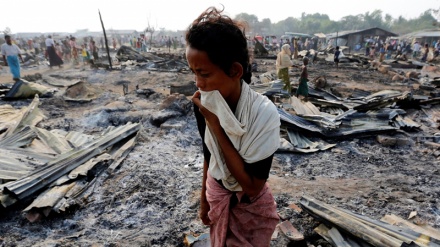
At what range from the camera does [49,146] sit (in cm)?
443

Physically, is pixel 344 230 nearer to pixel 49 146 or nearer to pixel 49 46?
pixel 49 146

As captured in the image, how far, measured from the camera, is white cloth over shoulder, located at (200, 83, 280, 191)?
3.54 feet

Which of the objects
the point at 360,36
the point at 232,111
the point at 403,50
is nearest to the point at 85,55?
the point at 232,111

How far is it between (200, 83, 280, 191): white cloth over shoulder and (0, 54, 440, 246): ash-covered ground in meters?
1.81

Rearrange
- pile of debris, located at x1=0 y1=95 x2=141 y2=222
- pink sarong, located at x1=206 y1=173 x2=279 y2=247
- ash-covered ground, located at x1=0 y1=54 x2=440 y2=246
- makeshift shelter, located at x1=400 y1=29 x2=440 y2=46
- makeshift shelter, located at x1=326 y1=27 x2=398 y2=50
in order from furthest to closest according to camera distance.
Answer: makeshift shelter, located at x1=326 y1=27 x2=398 y2=50
makeshift shelter, located at x1=400 y1=29 x2=440 y2=46
pile of debris, located at x1=0 y1=95 x2=141 y2=222
ash-covered ground, located at x1=0 y1=54 x2=440 y2=246
pink sarong, located at x1=206 y1=173 x2=279 y2=247

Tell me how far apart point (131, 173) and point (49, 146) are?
1.72 meters

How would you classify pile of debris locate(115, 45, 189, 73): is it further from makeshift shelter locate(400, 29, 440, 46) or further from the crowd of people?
makeshift shelter locate(400, 29, 440, 46)

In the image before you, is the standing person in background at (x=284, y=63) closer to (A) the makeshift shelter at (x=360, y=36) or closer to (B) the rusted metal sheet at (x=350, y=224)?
(B) the rusted metal sheet at (x=350, y=224)

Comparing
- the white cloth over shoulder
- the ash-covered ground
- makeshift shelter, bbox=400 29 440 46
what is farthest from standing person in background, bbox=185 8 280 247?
makeshift shelter, bbox=400 29 440 46

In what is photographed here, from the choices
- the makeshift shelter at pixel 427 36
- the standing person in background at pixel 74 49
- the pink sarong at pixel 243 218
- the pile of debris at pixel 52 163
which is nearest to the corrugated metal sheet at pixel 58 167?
the pile of debris at pixel 52 163

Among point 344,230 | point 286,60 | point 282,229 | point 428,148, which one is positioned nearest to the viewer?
point 344,230

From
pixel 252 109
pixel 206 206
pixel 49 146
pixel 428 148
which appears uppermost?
pixel 252 109

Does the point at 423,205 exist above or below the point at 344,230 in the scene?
below

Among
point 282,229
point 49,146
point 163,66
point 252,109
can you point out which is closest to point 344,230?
point 282,229
